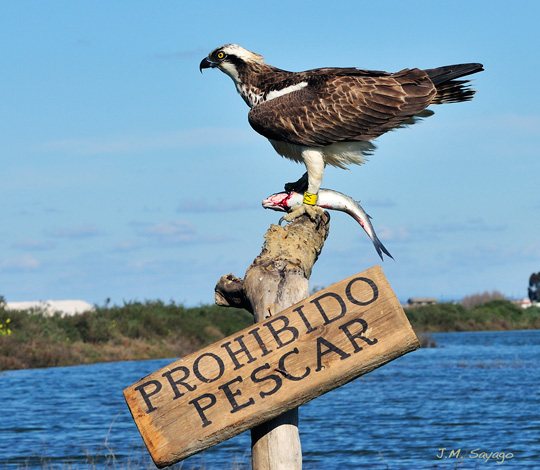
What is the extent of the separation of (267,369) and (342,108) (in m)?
3.84

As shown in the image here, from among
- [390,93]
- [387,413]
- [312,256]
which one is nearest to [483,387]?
[387,413]

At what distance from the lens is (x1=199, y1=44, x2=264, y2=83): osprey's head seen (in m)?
8.70

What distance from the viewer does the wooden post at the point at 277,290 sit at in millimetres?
5613

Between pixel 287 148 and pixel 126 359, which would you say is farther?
pixel 126 359

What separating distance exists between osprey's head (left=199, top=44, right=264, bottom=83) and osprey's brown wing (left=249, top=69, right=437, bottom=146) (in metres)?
0.46

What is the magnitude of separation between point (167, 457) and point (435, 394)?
83.3 feet

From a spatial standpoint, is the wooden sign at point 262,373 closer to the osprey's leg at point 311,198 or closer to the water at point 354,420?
the osprey's leg at point 311,198

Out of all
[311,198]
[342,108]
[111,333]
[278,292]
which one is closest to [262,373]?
[278,292]

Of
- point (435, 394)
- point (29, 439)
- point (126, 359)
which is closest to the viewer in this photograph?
point (29, 439)

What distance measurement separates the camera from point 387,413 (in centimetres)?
2567

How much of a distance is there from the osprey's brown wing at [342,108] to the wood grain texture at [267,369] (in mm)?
3088

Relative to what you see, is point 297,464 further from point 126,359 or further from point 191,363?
point 126,359

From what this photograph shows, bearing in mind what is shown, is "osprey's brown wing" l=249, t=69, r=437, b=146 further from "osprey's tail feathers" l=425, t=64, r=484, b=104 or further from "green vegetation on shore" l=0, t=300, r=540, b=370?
"green vegetation on shore" l=0, t=300, r=540, b=370

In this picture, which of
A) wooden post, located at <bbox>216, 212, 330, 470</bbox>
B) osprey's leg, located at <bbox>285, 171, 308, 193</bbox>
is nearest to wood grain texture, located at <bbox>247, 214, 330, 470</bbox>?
wooden post, located at <bbox>216, 212, 330, 470</bbox>
